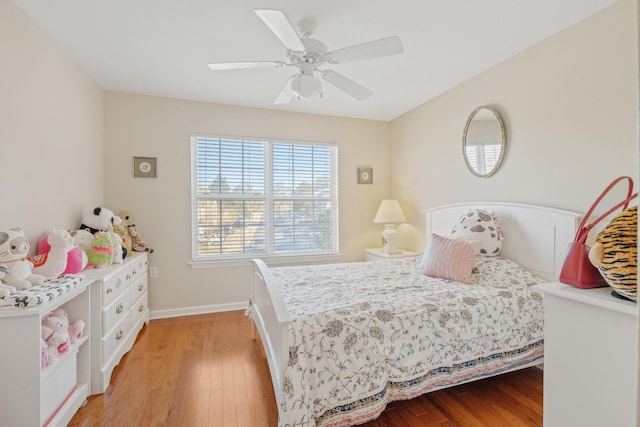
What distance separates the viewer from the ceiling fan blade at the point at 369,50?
1.67 m

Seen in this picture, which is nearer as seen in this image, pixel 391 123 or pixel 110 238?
pixel 110 238

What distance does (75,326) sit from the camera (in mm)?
1822

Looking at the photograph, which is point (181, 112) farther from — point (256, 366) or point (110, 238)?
point (256, 366)

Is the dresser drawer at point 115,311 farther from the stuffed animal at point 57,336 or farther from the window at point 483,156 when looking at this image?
the window at point 483,156

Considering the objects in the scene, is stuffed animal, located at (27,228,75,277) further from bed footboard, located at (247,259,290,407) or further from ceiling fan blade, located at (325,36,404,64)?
ceiling fan blade, located at (325,36,404,64)

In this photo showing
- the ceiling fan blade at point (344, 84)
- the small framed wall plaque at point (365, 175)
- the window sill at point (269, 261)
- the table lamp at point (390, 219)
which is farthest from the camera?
the small framed wall plaque at point (365, 175)

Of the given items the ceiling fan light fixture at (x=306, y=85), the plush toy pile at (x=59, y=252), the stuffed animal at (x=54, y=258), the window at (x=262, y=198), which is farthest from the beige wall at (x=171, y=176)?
the ceiling fan light fixture at (x=306, y=85)

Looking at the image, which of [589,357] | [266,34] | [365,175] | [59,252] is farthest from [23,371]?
[365,175]

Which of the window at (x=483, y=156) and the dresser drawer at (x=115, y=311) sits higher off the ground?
the window at (x=483, y=156)

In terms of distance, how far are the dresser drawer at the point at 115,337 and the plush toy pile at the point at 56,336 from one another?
0.27m

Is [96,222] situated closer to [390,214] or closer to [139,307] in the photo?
[139,307]

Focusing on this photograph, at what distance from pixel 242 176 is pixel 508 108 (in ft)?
9.37

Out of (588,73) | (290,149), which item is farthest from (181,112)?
(588,73)

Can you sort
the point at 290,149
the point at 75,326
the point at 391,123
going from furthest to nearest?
the point at 391,123
the point at 290,149
the point at 75,326
